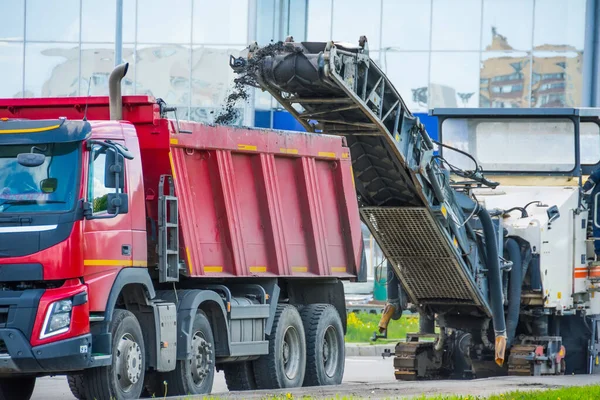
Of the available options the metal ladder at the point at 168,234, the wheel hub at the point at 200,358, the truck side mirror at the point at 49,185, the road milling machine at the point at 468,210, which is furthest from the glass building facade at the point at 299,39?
the truck side mirror at the point at 49,185

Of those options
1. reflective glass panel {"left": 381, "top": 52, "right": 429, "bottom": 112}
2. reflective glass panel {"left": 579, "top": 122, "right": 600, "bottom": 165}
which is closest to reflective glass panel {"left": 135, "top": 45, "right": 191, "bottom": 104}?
reflective glass panel {"left": 381, "top": 52, "right": 429, "bottom": 112}

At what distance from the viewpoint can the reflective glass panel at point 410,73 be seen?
36.8 m

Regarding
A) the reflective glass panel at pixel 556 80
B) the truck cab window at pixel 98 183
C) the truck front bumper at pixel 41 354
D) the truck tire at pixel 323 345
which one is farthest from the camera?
the reflective glass panel at pixel 556 80

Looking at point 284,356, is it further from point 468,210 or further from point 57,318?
point 57,318

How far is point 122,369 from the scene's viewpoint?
12.9 meters

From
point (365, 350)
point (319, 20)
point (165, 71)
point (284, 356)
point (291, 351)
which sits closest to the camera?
point (284, 356)

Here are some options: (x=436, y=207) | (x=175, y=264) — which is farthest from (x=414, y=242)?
(x=175, y=264)

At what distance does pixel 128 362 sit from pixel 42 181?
186 centimetres

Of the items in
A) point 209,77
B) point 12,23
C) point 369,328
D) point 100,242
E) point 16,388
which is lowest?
point 369,328

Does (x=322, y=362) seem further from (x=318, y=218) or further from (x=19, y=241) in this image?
(x=19, y=241)

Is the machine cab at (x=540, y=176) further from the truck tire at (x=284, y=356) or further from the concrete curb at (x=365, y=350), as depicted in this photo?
the concrete curb at (x=365, y=350)

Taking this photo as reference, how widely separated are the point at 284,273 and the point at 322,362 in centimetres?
133

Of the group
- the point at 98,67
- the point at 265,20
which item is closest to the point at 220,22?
the point at 265,20

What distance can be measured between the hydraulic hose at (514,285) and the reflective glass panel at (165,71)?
2048cm
